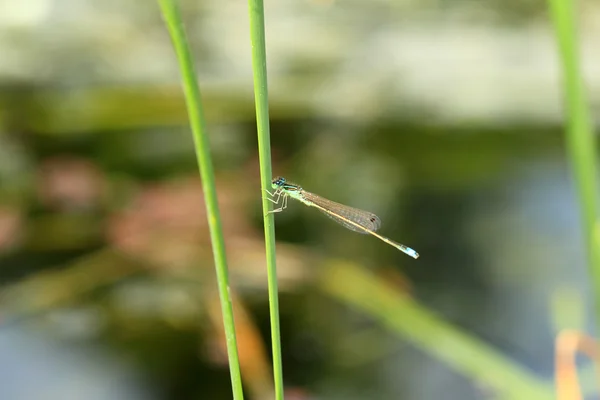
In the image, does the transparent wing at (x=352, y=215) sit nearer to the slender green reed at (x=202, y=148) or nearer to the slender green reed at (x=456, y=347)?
the slender green reed at (x=456, y=347)

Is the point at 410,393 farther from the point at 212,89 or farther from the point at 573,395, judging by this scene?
the point at 212,89


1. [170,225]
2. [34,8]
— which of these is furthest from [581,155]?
[34,8]

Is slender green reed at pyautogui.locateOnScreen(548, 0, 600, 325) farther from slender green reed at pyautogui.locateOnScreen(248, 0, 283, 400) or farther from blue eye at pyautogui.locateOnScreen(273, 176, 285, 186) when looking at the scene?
blue eye at pyautogui.locateOnScreen(273, 176, 285, 186)

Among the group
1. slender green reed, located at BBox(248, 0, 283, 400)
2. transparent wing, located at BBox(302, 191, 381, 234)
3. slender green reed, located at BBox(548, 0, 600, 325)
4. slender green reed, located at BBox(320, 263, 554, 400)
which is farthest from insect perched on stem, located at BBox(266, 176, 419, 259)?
slender green reed, located at BBox(248, 0, 283, 400)

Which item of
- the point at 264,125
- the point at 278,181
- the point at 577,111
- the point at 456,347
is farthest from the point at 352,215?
the point at 264,125

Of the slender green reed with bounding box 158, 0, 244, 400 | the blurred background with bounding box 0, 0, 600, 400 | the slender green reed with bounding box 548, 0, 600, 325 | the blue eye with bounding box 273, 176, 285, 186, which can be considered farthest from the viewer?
the blurred background with bounding box 0, 0, 600, 400

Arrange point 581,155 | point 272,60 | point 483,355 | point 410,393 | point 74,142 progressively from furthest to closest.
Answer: point 272,60 → point 74,142 → point 410,393 → point 483,355 → point 581,155

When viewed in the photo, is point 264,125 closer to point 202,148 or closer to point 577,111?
point 202,148
